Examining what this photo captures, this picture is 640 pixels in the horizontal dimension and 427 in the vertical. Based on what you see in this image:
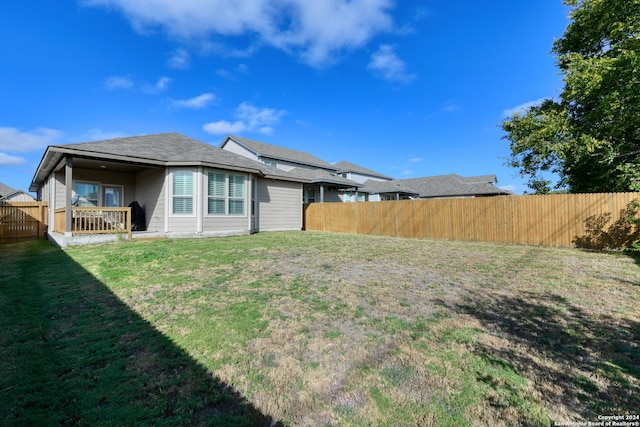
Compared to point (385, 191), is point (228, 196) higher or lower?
lower

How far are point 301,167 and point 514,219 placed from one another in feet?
57.9

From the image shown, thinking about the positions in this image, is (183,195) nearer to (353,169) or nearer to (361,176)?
(353,169)

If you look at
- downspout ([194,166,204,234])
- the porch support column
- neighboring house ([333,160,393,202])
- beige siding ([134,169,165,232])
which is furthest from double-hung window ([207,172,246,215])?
neighboring house ([333,160,393,202])

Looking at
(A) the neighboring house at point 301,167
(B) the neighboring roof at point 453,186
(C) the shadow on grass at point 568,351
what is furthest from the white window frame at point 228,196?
(B) the neighboring roof at point 453,186

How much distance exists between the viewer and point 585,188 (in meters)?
14.5

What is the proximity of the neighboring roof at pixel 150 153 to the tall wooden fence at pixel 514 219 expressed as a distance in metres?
6.67

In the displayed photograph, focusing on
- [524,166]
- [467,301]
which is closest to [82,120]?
[467,301]

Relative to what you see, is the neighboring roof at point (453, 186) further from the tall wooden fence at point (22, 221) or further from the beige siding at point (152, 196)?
the tall wooden fence at point (22, 221)

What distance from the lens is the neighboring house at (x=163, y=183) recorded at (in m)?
10.4

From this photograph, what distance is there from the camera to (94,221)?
390 inches

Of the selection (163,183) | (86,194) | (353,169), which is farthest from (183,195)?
(353,169)

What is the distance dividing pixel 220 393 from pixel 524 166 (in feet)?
64.0

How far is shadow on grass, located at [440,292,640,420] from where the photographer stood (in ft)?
6.63

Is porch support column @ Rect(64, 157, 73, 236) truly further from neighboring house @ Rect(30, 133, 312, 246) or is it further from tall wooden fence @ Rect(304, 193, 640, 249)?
tall wooden fence @ Rect(304, 193, 640, 249)
